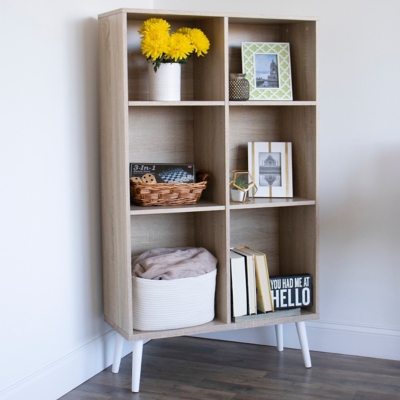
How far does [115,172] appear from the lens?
2.33 m

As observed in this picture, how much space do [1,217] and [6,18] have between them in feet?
2.09

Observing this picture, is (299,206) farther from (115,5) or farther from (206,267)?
(115,5)

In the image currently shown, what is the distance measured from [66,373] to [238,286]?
28.8 inches

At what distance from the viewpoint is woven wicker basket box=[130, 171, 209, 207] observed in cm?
236

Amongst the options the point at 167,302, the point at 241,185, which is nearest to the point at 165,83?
the point at 241,185

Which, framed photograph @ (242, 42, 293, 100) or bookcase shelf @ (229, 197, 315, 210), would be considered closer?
bookcase shelf @ (229, 197, 315, 210)

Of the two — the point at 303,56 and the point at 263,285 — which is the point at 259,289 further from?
the point at 303,56

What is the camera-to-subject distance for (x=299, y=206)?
8.63 ft

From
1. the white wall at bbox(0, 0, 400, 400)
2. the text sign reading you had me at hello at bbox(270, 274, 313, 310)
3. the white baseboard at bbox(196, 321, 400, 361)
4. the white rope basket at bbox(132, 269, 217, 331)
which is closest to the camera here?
the white wall at bbox(0, 0, 400, 400)

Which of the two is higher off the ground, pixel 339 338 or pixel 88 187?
pixel 88 187

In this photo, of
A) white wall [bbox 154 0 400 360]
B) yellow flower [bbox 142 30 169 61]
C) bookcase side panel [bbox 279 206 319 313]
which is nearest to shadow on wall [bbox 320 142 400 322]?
white wall [bbox 154 0 400 360]

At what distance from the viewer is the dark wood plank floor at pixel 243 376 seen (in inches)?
91.2

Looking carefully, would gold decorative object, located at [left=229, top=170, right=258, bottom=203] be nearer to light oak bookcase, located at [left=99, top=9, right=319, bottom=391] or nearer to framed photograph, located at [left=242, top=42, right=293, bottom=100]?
light oak bookcase, located at [left=99, top=9, right=319, bottom=391]

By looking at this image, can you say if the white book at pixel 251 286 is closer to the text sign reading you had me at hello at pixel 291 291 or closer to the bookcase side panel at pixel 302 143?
the text sign reading you had me at hello at pixel 291 291
